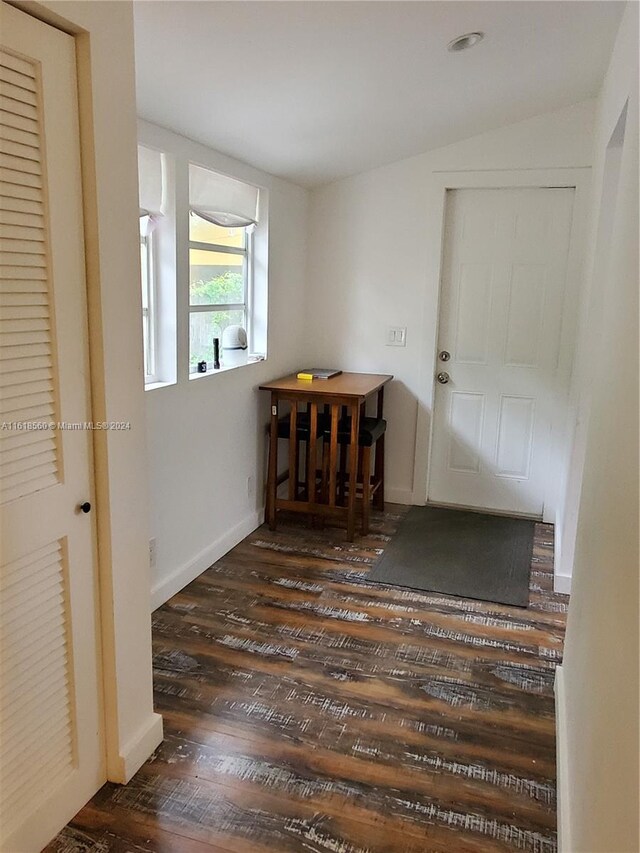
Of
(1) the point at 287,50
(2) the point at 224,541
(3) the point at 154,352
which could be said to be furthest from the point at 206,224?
(2) the point at 224,541

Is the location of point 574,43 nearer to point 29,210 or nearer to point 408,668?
point 29,210

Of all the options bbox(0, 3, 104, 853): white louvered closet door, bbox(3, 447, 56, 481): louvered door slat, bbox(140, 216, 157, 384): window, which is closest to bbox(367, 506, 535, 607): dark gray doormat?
bbox(140, 216, 157, 384): window

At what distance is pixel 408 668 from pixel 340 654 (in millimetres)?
265

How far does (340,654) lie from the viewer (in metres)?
2.52

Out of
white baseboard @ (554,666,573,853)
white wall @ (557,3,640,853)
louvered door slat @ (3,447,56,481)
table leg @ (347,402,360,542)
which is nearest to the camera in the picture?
white wall @ (557,3,640,853)

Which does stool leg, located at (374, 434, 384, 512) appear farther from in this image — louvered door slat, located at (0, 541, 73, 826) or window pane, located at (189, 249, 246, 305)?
louvered door slat, located at (0, 541, 73, 826)

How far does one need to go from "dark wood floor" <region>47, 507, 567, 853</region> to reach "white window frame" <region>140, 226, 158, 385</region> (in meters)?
1.03

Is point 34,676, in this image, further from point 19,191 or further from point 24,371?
point 19,191

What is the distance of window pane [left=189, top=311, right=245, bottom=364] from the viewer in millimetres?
3113

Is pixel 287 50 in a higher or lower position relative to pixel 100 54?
higher

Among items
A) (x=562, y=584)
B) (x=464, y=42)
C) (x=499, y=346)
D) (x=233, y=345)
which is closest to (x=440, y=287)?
(x=499, y=346)

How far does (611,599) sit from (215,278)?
2.52 meters

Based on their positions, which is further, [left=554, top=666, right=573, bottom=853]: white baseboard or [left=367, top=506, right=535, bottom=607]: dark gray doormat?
[left=367, top=506, right=535, bottom=607]: dark gray doormat

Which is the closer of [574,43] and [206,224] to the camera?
[574,43]
